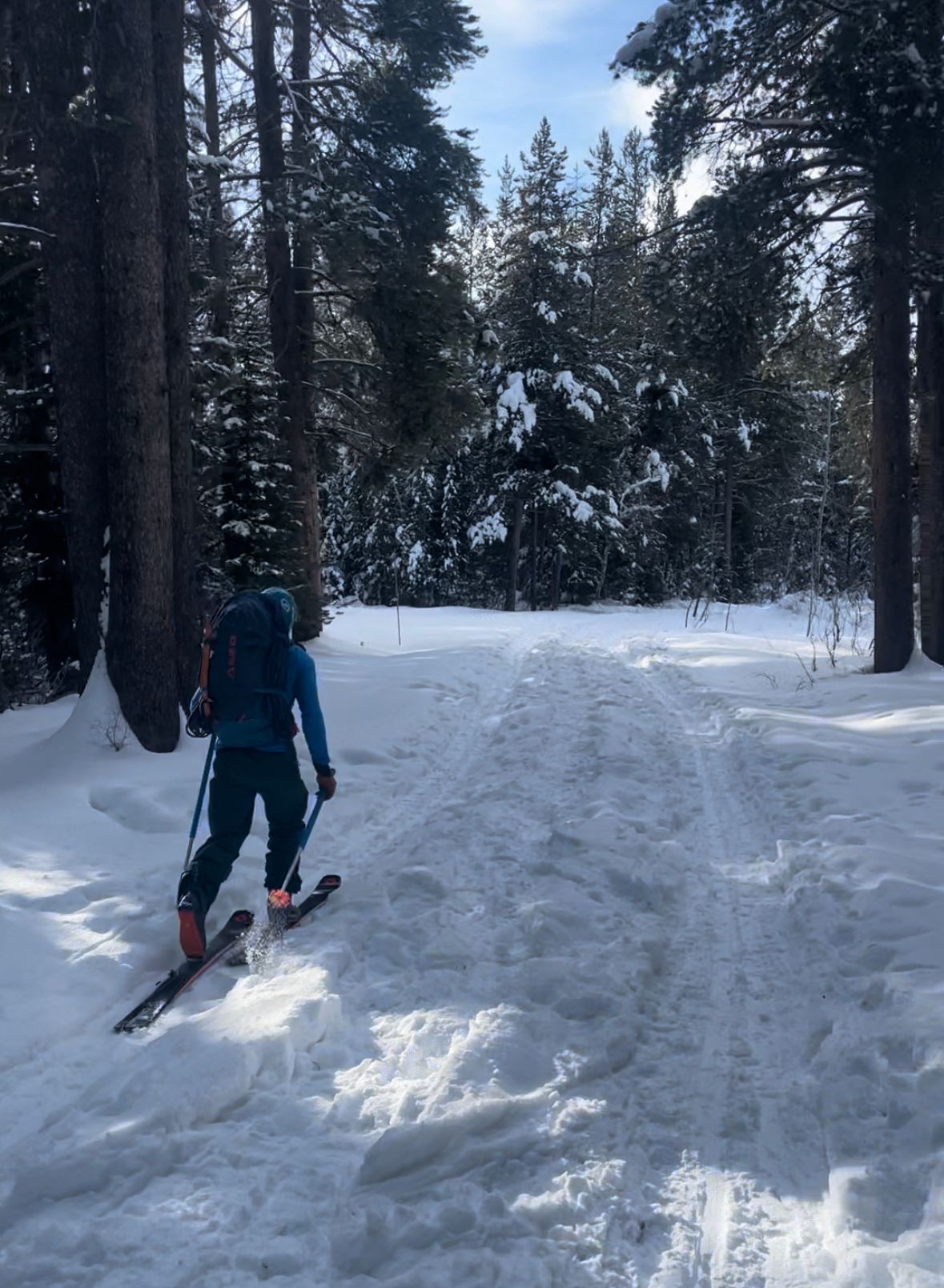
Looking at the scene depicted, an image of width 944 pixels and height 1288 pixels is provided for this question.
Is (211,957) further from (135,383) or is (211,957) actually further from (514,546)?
(514,546)

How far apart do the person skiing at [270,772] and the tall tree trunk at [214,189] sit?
26.1 feet

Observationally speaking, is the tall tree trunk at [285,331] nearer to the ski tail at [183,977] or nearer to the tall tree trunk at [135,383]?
the tall tree trunk at [135,383]

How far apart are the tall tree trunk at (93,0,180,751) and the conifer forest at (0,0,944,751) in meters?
0.02

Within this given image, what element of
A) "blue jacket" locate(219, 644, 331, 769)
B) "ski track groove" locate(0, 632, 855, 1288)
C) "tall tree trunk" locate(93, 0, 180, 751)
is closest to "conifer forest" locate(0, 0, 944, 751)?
"tall tree trunk" locate(93, 0, 180, 751)

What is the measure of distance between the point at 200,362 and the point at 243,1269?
10.6 meters

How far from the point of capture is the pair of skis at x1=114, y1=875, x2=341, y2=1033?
4027mm

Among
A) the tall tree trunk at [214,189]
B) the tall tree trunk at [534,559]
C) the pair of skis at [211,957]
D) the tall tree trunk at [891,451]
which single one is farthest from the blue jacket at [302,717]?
the tall tree trunk at [534,559]

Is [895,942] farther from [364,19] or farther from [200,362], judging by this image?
[364,19]

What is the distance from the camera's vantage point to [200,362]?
37.4 ft

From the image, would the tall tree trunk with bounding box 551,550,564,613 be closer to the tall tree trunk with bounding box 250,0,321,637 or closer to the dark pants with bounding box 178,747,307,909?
the tall tree trunk with bounding box 250,0,321,637

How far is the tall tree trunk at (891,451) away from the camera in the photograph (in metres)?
10.9

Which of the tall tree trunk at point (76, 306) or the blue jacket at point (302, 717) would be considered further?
the tall tree trunk at point (76, 306)

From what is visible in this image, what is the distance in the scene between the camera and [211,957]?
4.55m

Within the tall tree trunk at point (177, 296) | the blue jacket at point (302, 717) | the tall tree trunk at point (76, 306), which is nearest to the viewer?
the blue jacket at point (302, 717)
